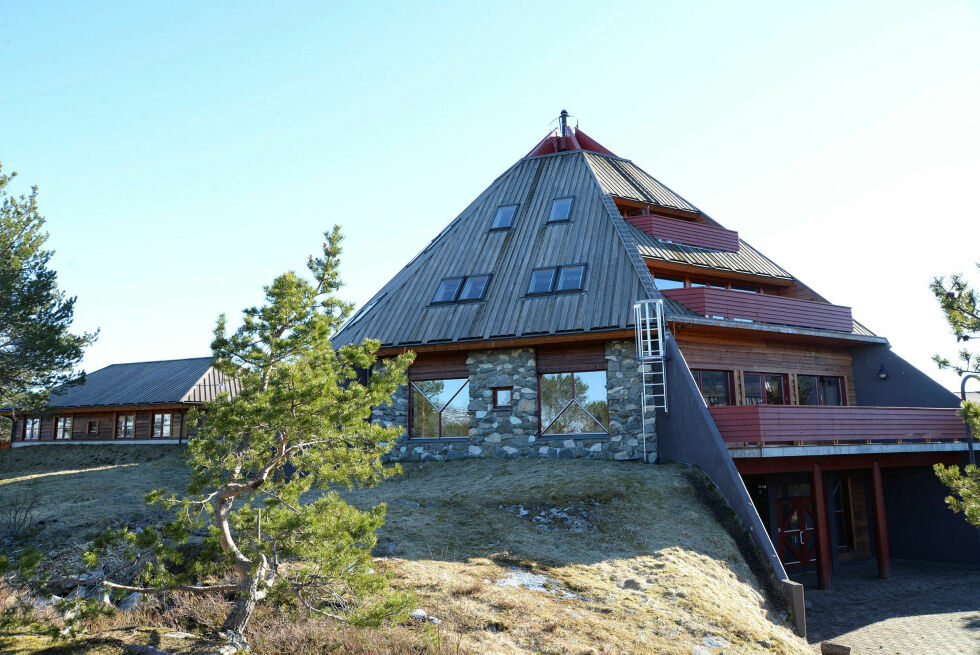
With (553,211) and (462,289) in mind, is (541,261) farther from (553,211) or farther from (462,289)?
(553,211)

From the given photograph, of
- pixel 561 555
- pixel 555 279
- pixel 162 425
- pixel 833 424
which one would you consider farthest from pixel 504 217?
pixel 162 425

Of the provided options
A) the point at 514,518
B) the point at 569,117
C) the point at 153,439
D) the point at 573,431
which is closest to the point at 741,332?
the point at 573,431

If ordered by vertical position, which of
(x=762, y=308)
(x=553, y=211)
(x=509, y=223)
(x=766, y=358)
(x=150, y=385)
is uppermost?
(x=553, y=211)

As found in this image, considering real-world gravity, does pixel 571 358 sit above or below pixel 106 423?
above

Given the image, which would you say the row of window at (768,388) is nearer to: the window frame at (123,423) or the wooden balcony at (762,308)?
the wooden balcony at (762,308)

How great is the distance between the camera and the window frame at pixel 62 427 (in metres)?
36.5

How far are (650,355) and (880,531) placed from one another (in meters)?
8.08

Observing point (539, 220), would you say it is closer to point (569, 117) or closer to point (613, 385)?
point (613, 385)

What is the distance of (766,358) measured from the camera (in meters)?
20.0

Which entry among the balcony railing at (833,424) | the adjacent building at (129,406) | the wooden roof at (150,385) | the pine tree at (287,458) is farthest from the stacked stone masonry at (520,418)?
the wooden roof at (150,385)

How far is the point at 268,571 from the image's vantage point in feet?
26.4

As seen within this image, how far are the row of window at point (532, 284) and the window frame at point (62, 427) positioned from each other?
26.8m

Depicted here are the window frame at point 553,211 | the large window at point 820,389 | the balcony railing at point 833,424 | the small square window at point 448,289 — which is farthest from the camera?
the window frame at point 553,211

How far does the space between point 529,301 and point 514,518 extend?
24.5 ft
